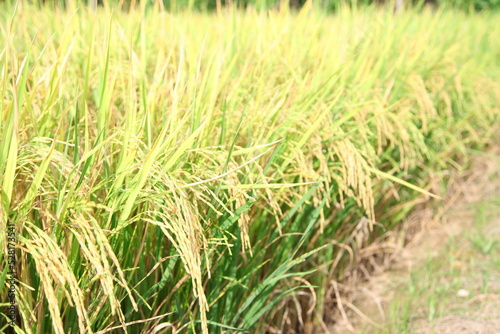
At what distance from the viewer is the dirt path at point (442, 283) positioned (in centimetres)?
191

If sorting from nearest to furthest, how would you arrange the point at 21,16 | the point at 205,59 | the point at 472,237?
the point at 205,59 < the point at 21,16 < the point at 472,237

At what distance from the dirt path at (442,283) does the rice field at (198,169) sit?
190 mm

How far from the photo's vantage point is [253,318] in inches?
53.2

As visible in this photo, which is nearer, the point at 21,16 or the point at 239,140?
the point at 239,140

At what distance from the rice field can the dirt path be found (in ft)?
0.62

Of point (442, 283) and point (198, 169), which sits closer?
point (198, 169)

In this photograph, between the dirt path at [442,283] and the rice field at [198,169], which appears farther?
the dirt path at [442,283]

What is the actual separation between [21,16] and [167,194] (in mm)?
1635

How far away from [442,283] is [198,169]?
1.49 m

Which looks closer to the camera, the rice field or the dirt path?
the rice field

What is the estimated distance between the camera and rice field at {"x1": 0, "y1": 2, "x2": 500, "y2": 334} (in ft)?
3.13

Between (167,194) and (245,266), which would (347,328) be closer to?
(245,266)

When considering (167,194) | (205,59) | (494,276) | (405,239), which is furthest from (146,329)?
(405,239)

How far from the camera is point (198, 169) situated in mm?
1095
